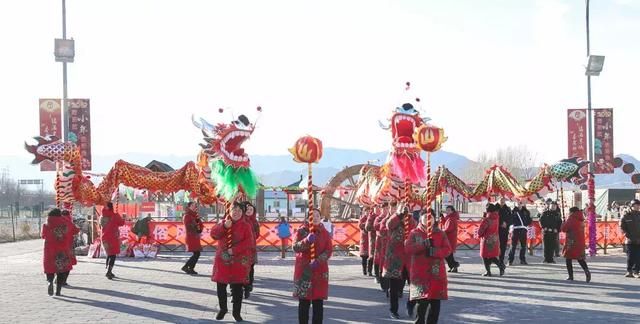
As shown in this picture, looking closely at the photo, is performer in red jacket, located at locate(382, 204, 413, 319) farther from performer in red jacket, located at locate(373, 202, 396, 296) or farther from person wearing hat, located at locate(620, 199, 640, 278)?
person wearing hat, located at locate(620, 199, 640, 278)

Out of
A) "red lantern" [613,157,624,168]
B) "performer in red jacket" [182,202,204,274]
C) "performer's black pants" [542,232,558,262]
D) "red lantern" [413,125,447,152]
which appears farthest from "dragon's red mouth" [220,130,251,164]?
"red lantern" [613,157,624,168]

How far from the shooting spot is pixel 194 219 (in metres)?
15.5

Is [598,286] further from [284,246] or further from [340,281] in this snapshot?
[284,246]

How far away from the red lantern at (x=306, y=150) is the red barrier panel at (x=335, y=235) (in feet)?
37.0

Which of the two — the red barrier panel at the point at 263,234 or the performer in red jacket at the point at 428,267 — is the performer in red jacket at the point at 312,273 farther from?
the red barrier panel at the point at 263,234

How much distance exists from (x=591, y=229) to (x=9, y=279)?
48.5 ft

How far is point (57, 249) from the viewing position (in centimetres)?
1264

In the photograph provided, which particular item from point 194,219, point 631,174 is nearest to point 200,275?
point 194,219

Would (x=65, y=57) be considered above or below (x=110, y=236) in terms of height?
above

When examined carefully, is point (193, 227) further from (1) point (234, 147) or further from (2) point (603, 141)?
(2) point (603, 141)

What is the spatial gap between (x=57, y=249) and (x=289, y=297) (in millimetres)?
4120

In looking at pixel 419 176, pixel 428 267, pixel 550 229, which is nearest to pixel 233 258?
pixel 428 267

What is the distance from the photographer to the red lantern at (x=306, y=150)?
32.7ft

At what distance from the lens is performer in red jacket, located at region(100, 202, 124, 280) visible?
14.9 metres
